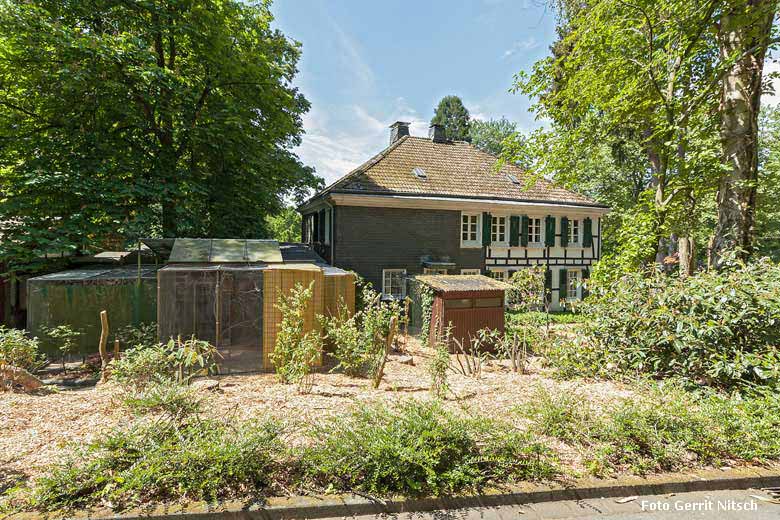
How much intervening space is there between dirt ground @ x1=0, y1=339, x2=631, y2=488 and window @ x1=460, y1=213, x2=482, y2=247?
9326mm

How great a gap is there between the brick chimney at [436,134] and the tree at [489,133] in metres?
25.1

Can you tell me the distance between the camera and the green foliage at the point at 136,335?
7.18m

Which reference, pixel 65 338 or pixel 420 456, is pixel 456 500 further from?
pixel 65 338

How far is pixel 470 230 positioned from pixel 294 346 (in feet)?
37.5

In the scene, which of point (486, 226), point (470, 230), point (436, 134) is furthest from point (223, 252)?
point (436, 134)

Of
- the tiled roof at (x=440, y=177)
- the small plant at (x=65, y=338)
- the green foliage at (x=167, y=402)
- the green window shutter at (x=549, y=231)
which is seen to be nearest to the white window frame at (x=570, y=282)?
the green window shutter at (x=549, y=231)

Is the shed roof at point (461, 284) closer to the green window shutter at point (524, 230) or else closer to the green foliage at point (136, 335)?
the green foliage at point (136, 335)

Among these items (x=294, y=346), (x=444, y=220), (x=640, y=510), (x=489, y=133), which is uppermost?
(x=489, y=133)

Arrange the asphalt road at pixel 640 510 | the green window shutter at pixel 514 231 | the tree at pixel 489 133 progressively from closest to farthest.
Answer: the asphalt road at pixel 640 510, the green window shutter at pixel 514 231, the tree at pixel 489 133

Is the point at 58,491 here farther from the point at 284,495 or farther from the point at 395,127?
the point at 395,127

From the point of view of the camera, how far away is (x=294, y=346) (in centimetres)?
637

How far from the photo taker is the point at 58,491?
2.92 meters

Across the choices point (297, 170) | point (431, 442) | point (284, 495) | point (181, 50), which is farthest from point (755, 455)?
point (181, 50)

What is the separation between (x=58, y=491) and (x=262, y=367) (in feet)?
12.2
